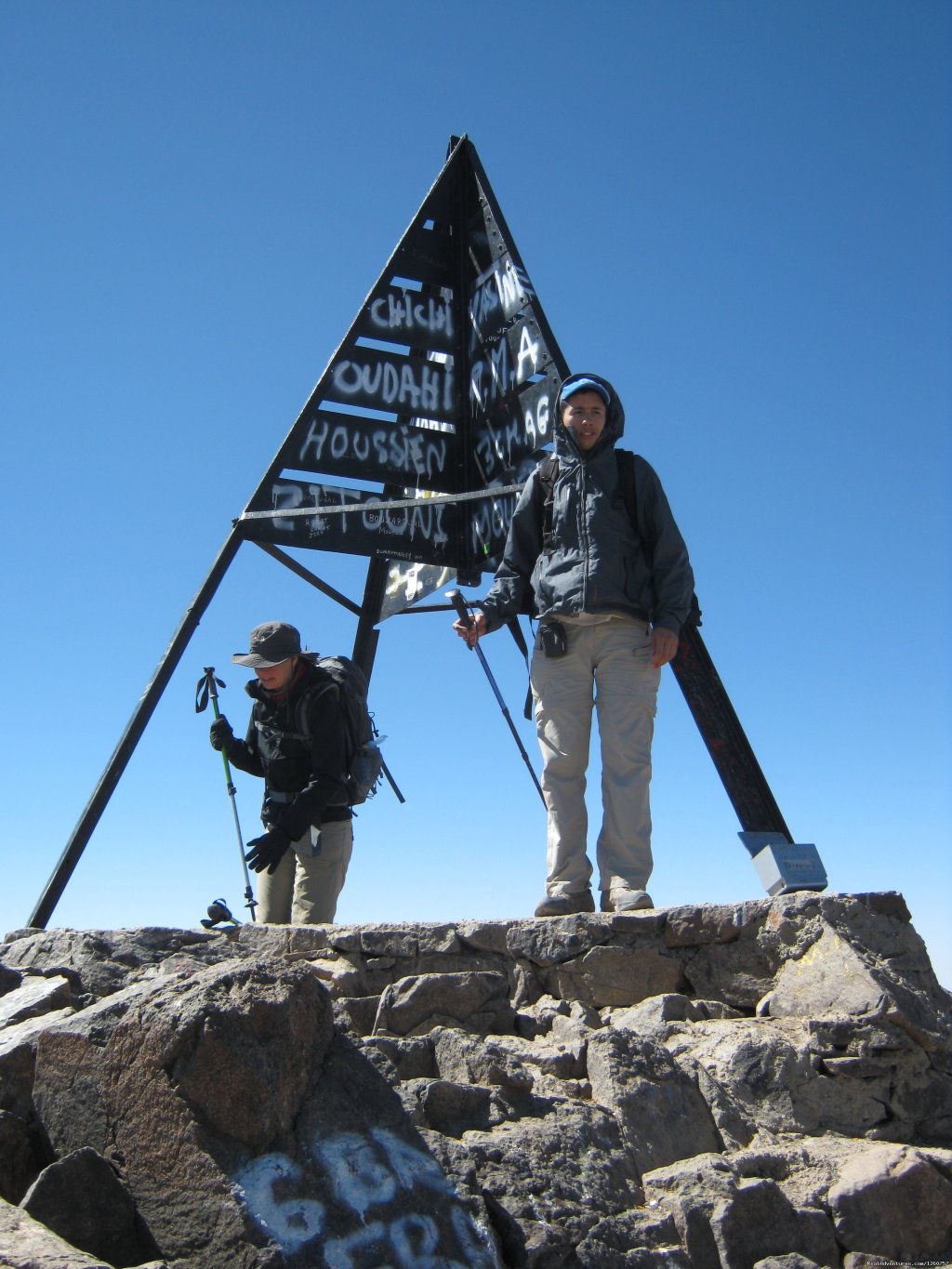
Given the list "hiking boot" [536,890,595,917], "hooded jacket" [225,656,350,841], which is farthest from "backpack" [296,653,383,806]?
"hiking boot" [536,890,595,917]

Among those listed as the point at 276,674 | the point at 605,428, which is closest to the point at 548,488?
the point at 605,428

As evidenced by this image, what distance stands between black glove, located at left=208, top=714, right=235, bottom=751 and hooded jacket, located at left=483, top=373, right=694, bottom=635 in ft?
5.02

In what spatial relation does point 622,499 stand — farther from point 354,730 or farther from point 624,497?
point 354,730

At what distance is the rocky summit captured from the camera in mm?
2521

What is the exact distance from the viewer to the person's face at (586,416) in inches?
194

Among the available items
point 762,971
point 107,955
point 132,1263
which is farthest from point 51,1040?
point 762,971

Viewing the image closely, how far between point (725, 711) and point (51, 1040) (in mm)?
3246

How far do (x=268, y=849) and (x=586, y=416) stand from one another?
2.20 meters

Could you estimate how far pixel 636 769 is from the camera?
464 centimetres

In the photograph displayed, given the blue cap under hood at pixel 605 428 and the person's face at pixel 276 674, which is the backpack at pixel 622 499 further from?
the person's face at pixel 276 674

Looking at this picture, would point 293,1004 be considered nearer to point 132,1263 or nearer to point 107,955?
point 132,1263

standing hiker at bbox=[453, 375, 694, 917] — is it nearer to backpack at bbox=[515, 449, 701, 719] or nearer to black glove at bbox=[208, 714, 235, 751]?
backpack at bbox=[515, 449, 701, 719]

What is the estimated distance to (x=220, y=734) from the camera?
5.77m

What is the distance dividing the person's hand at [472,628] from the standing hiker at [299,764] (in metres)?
0.69
